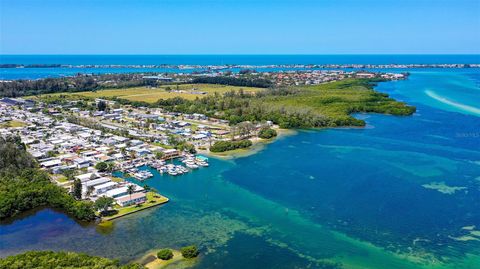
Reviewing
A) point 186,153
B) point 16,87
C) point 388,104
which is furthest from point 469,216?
point 16,87

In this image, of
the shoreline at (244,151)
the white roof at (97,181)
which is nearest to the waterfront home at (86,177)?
the white roof at (97,181)

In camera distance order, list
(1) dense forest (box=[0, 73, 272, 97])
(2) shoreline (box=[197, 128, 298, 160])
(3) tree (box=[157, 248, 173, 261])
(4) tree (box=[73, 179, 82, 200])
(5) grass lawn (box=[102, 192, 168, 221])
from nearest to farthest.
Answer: (3) tree (box=[157, 248, 173, 261]) < (5) grass lawn (box=[102, 192, 168, 221]) < (4) tree (box=[73, 179, 82, 200]) < (2) shoreline (box=[197, 128, 298, 160]) < (1) dense forest (box=[0, 73, 272, 97])

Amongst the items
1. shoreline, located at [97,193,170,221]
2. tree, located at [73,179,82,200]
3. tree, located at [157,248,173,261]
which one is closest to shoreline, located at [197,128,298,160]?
shoreline, located at [97,193,170,221]

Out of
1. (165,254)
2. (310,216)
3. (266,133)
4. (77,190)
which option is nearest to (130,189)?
(77,190)

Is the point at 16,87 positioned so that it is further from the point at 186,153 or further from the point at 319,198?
the point at 319,198

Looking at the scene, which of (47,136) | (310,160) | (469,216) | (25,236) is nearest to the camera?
(25,236)

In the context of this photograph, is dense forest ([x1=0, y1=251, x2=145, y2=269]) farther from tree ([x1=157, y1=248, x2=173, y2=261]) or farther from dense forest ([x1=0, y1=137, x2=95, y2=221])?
dense forest ([x1=0, y1=137, x2=95, y2=221])

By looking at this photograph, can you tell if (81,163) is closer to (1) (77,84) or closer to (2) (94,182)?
(2) (94,182)
